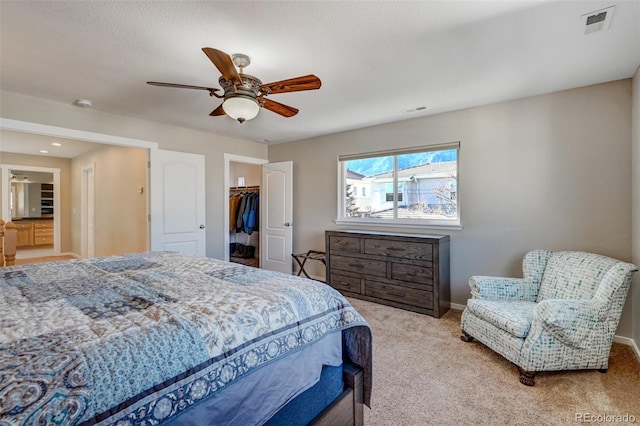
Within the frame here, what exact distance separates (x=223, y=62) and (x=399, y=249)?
2618mm

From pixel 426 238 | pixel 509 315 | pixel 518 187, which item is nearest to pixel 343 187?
pixel 426 238

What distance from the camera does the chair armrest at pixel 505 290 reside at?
2.66 meters

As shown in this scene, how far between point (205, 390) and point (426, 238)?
2842 mm

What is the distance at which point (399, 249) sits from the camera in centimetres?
348

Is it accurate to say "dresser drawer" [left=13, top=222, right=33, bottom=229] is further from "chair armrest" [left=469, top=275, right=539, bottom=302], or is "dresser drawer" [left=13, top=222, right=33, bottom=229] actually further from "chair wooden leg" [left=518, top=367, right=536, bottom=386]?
"chair wooden leg" [left=518, top=367, right=536, bottom=386]

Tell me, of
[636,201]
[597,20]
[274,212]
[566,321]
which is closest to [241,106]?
[597,20]

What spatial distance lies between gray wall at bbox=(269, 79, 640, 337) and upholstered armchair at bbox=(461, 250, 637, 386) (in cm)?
53

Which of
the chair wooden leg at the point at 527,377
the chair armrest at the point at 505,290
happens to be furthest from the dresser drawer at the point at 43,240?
the chair wooden leg at the point at 527,377

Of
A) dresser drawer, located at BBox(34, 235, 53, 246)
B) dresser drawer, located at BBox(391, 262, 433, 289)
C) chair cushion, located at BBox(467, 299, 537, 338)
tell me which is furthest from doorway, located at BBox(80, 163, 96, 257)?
chair cushion, located at BBox(467, 299, 537, 338)

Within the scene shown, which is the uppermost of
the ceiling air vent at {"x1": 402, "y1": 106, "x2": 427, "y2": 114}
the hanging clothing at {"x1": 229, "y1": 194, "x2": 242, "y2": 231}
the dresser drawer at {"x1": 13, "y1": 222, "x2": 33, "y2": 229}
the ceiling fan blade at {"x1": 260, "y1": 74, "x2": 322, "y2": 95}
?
the ceiling air vent at {"x1": 402, "y1": 106, "x2": 427, "y2": 114}

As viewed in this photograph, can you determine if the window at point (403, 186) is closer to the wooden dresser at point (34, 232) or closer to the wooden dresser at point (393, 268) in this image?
the wooden dresser at point (393, 268)

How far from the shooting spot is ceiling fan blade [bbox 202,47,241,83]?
1666 millimetres

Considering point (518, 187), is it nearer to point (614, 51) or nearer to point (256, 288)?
point (614, 51)

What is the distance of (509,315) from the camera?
2248mm
